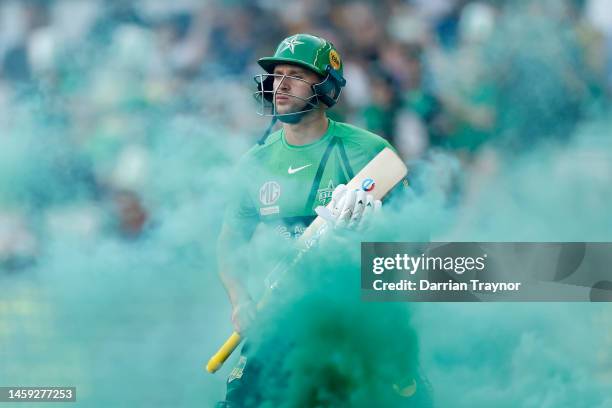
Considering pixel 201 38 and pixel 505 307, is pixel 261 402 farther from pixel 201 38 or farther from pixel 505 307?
pixel 201 38

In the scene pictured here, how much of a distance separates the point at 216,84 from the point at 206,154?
444 mm

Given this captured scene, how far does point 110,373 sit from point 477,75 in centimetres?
293

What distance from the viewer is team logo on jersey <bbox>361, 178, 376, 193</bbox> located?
22.6ft

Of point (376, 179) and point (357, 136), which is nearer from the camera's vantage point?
point (376, 179)

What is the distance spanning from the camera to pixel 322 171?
702 cm

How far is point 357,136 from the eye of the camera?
7.12m

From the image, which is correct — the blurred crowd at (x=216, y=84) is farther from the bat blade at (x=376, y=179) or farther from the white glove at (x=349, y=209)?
the white glove at (x=349, y=209)

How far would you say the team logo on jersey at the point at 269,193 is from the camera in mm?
7094

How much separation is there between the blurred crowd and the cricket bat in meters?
0.19

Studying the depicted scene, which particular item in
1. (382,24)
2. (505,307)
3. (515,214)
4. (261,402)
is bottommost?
(261,402)

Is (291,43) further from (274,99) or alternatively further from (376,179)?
(376,179)

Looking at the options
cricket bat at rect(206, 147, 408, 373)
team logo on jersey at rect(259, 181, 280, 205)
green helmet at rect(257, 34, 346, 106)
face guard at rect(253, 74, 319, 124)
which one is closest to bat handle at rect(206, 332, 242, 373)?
cricket bat at rect(206, 147, 408, 373)

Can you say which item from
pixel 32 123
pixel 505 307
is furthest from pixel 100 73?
pixel 505 307

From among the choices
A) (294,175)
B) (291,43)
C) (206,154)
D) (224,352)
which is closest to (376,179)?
(294,175)
